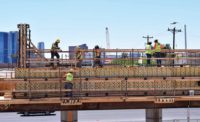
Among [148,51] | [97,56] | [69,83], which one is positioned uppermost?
[148,51]

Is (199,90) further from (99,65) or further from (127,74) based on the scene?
(99,65)

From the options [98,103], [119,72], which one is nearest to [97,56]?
[119,72]

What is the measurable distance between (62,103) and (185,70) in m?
8.87

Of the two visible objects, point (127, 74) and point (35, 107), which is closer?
point (35, 107)

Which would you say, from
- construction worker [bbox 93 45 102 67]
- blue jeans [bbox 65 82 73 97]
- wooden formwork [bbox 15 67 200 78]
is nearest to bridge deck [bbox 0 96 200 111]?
blue jeans [bbox 65 82 73 97]

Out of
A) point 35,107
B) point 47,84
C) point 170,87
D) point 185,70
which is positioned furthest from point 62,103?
point 185,70

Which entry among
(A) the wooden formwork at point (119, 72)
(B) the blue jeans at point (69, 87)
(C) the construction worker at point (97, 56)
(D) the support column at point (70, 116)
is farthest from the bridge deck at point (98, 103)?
(D) the support column at point (70, 116)

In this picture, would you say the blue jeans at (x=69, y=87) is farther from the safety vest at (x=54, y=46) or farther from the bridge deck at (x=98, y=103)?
the safety vest at (x=54, y=46)

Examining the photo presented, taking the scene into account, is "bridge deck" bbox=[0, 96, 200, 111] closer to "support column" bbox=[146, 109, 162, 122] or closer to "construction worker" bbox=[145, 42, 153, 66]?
"construction worker" bbox=[145, 42, 153, 66]

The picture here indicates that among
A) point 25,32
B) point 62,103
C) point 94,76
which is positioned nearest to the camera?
point 62,103

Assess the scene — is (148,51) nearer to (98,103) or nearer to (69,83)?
(69,83)

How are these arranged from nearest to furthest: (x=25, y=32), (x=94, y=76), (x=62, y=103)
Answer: (x=62, y=103) → (x=94, y=76) → (x=25, y=32)

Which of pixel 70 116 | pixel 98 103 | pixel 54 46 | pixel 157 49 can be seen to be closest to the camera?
pixel 98 103

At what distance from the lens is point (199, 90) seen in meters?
23.3
